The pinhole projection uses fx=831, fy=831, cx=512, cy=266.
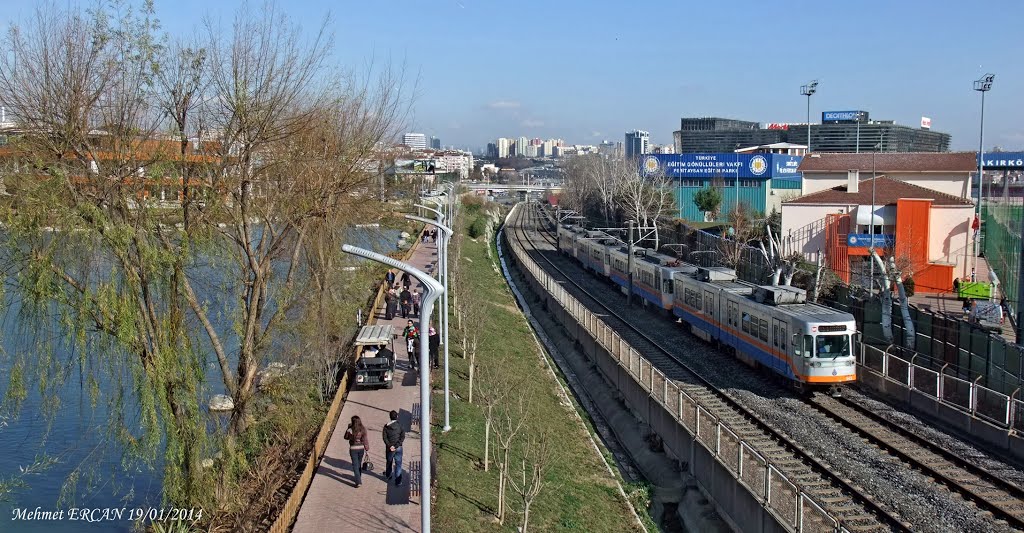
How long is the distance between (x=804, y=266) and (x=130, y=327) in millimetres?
32384

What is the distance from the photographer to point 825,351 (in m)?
22.4

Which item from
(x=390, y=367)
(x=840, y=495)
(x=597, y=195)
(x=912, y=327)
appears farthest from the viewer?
(x=597, y=195)

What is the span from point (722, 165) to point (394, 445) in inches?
2480

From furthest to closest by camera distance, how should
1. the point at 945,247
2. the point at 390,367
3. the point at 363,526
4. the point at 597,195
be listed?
the point at 597,195, the point at 945,247, the point at 390,367, the point at 363,526

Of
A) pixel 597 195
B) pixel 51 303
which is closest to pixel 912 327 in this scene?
pixel 51 303

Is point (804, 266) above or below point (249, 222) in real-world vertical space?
below

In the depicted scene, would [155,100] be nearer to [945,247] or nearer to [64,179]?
[64,179]

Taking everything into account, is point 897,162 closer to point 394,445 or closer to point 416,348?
point 416,348

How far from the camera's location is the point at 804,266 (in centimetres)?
3847

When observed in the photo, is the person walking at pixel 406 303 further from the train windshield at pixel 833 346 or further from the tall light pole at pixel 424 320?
the tall light pole at pixel 424 320

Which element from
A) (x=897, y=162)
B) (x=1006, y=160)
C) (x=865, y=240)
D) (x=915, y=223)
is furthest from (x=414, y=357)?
(x=1006, y=160)

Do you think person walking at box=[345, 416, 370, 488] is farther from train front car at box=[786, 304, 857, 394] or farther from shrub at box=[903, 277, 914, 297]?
shrub at box=[903, 277, 914, 297]

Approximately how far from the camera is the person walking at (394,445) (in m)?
14.9

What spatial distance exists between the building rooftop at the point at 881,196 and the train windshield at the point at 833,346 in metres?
21.5
